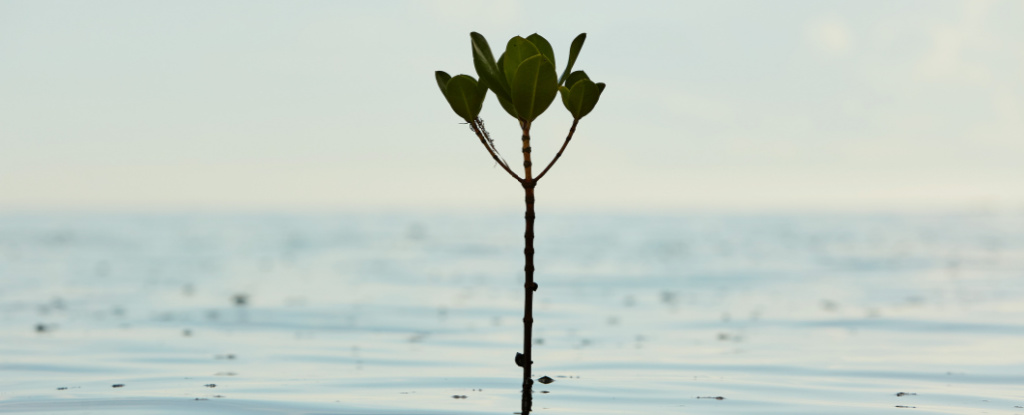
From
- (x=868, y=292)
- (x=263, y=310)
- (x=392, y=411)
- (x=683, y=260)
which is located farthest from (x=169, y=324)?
(x=683, y=260)

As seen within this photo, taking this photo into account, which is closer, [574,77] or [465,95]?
[465,95]

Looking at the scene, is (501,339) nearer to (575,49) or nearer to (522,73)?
(575,49)

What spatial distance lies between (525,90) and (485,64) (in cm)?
35

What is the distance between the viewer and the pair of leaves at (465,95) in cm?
563

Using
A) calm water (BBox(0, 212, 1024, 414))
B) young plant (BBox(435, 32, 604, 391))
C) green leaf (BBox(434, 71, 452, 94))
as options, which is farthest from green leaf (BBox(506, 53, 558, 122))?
calm water (BBox(0, 212, 1024, 414))

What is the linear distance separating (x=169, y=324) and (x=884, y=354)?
973 centimetres

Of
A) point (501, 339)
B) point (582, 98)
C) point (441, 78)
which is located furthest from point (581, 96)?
point (501, 339)

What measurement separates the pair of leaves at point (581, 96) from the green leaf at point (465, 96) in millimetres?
479

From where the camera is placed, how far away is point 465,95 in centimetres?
563

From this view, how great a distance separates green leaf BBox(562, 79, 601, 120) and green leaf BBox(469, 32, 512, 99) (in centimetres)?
39

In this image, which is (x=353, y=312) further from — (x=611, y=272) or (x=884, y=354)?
(x=611, y=272)

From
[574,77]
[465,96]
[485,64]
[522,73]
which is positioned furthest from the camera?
[574,77]

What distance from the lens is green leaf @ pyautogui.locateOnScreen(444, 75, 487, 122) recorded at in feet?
18.5

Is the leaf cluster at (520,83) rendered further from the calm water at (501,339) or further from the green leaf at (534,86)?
the calm water at (501,339)
